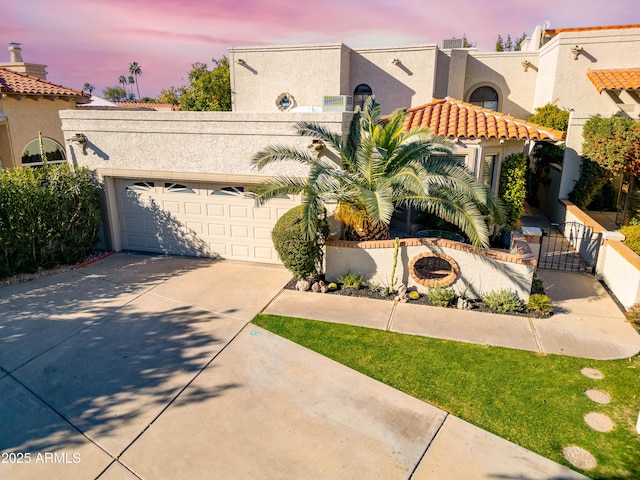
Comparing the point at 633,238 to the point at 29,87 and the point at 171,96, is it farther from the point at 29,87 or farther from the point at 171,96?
the point at 171,96

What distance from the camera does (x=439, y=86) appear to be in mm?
22719

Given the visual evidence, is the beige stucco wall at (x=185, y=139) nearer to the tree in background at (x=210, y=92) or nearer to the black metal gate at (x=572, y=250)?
the black metal gate at (x=572, y=250)

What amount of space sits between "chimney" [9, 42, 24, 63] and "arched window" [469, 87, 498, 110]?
22.4m

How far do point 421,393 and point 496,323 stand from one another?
300cm

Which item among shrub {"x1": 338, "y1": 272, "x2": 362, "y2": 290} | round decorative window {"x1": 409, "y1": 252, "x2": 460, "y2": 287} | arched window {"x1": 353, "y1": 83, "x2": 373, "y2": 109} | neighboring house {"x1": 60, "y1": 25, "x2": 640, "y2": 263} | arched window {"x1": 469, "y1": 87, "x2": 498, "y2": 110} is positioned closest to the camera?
round decorative window {"x1": 409, "y1": 252, "x2": 460, "y2": 287}

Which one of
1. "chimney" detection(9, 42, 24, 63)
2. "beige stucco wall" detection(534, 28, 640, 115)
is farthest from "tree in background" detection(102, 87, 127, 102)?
"beige stucco wall" detection(534, 28, 640, 115)

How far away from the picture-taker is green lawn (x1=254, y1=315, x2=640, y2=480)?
220 inches

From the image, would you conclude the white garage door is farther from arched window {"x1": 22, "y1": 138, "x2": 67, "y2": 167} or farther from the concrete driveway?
arched window {"x1": 22, "y1": 138, "x2": 67, "y2": 167}

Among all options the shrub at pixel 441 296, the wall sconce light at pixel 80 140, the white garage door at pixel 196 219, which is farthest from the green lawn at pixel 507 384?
the wall sconce light at pixel 80 140

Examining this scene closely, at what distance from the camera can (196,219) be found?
12500 mm

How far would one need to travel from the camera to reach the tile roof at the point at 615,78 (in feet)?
56.0

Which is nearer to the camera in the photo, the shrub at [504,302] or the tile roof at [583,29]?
the shrub at [504,302]

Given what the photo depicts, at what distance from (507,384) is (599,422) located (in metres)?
1.21

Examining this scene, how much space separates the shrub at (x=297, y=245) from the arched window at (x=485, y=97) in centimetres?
1701
